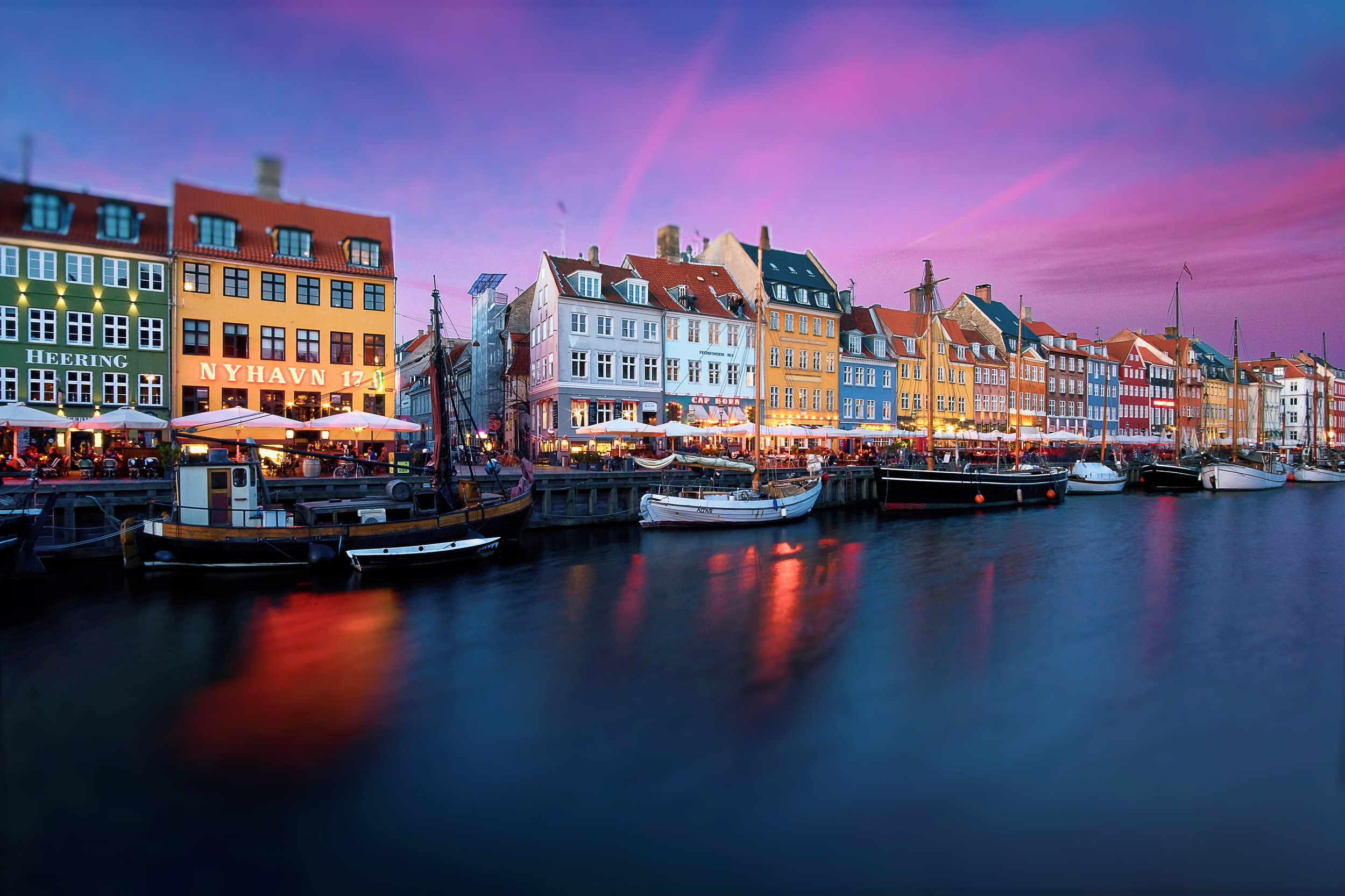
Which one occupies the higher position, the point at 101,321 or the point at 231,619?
the point at 101,321

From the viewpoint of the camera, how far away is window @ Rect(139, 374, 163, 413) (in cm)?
3309

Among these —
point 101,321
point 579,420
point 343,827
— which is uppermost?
point 101,321

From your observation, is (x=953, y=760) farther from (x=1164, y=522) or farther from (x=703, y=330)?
(x=703, y=330)

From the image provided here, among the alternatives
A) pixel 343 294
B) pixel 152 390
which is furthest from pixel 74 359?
pixel 343 294

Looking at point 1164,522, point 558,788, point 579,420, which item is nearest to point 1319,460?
point 1164,522

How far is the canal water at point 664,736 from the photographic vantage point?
7859mm

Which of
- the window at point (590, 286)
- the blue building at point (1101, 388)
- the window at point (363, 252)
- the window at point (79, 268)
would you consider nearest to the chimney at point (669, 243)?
the window at point (590, 286)

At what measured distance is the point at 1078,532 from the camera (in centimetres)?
3256

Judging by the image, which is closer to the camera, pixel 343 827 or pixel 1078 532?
pixel 343 827

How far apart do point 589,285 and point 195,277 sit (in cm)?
2026

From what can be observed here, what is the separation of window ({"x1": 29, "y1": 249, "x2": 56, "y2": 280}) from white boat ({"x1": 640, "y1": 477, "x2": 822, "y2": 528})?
26.8 m

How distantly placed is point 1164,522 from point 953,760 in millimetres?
33327

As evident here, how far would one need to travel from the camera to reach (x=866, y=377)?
60562 mm

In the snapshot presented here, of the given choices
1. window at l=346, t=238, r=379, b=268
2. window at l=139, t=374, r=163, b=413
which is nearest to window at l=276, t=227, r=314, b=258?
window at l=346, t=238, r=379, b=268
